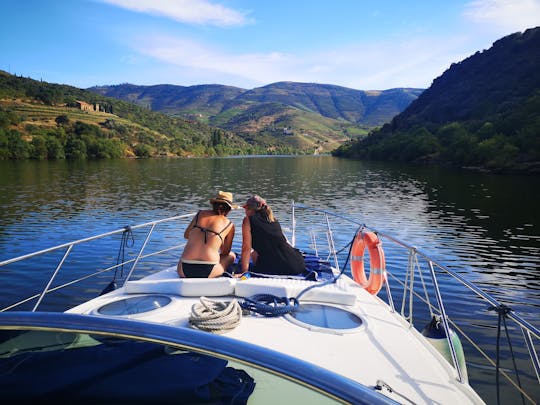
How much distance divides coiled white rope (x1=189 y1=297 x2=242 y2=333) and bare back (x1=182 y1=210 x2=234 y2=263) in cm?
143

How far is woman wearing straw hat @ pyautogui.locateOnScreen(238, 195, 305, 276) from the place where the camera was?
5277 mm

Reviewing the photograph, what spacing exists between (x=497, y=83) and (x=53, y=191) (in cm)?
10681

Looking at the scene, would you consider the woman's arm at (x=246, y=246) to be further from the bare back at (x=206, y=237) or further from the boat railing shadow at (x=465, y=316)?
the boat railing shadow at (x=465, y=316)

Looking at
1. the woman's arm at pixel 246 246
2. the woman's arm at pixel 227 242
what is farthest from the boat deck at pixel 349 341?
the woman's arm at pixel 227 242

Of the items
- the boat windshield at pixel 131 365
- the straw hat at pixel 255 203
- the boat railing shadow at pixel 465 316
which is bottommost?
the boat railing shadow at pixel 465 316

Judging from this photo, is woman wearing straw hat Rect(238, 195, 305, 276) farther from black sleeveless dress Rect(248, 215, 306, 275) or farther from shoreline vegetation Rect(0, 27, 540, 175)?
shoreline vegetation Rect(0, 27, 540, 175)

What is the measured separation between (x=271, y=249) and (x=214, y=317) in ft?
6.93

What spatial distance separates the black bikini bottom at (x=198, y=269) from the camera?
486 centimetres

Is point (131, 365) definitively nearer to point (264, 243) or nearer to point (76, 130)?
point (264, 243)

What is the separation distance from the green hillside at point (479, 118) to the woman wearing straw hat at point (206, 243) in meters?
50.0

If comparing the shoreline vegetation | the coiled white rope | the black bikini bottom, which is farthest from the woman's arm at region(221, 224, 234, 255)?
the shoreline vegetation

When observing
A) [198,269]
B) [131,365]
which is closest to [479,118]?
[198,269]

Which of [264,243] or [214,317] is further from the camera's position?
[264,243]

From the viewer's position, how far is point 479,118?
80188mm
